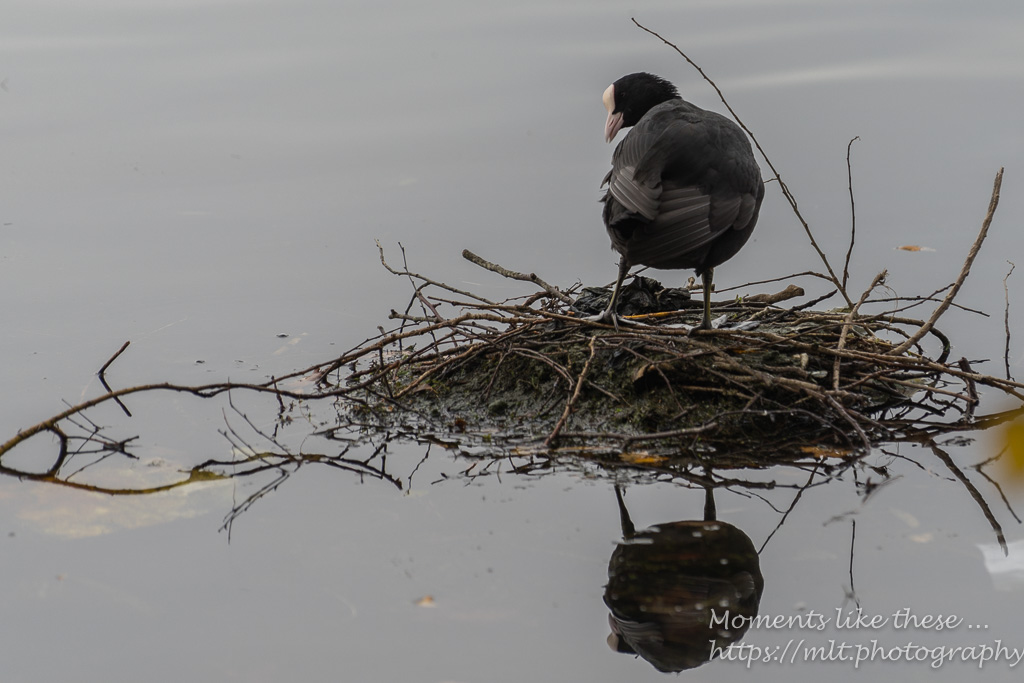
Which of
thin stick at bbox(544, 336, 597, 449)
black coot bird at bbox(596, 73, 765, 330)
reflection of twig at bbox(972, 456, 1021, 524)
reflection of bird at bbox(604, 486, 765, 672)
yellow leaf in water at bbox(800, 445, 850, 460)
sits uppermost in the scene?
black coot bird at bbox(596, 73, 765, 330)

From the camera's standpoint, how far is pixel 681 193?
4.39 m

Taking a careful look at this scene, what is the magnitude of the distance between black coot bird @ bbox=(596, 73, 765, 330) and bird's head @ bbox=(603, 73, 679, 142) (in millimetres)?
580

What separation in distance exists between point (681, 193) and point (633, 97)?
1.30 metres

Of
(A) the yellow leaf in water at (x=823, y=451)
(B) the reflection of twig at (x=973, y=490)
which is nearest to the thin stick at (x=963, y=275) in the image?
(B) the reflection of twig at (x=973, y=490)

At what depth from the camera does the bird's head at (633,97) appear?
18.0ft

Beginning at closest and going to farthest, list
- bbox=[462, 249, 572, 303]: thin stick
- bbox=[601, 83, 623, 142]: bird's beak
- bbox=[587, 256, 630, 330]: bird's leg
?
bbox=[587, 256, 630, 330]: bird's leg < bbox=[462, 249, 572, 303]: thin stick < bbox=[601, 83, 623, 142]: bird's beak

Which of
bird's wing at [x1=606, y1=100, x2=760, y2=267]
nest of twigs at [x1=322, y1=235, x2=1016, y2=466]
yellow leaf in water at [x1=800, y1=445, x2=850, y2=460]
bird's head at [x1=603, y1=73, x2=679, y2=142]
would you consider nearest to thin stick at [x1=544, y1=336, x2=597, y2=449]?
nest of twigs at [x1=322, y1=235, x2=1016, y2=466]

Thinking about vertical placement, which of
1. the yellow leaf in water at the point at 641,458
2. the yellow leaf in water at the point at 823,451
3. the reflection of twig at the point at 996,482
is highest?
the yellow leaf in water at the point at 641,458

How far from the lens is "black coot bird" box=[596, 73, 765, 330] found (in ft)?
14.1

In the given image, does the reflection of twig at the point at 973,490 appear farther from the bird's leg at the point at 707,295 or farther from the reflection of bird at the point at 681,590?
the bird's leg at the point at 707,295

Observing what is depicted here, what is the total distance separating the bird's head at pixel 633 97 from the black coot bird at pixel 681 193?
58 cm

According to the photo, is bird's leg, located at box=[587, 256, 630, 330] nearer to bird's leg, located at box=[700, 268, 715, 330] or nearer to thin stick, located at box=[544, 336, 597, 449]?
thin stick, located at box=[544, 336, 597, 449]

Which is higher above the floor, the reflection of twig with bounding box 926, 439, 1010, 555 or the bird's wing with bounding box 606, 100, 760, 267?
the bird's wing with bounding box 606, 100, 760, 267

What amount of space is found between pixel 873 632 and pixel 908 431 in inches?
61.1
